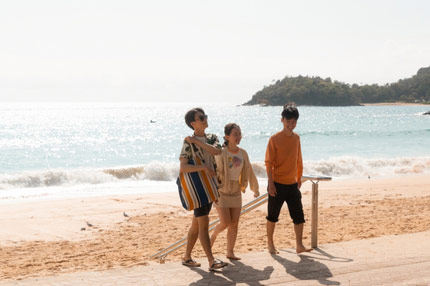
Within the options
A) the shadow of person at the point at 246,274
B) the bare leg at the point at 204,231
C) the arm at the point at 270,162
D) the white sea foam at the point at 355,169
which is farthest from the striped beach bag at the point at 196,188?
the white sea foam at the point at 355,169

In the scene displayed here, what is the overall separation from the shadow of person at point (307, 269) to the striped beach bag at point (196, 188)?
0.92m

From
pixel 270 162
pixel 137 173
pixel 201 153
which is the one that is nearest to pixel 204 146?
pixel 201 153

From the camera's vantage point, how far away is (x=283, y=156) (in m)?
5.14

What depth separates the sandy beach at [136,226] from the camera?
277 inches

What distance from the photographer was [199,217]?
4605 mm

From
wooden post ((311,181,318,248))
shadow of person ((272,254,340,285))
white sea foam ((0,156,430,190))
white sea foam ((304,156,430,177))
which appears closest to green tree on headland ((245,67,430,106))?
white sea foam ((304,156,430,177))

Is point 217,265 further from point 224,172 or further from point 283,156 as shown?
point 283,156

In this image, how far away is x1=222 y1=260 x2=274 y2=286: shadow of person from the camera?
13.8ft

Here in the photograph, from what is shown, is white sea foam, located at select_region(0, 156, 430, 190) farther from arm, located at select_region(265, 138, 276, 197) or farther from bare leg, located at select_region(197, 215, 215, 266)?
bare leg, located at select_region(197, 215, 215, 266)

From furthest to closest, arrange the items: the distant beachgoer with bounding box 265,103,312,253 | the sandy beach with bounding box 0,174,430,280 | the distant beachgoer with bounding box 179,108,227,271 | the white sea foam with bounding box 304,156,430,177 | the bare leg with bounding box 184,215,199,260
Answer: the white sea foam with bounding box 304,156,430,177 → the sandy beach with bounding box 0,174,430,280 → the distant beachgoer with bounding box 265,103,312,253 → the bare leg with bounding box 184,215,199,260 → the distant beachgoer with bounding box 179,108,227,271

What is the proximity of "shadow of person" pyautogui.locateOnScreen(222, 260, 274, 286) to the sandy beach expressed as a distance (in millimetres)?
671

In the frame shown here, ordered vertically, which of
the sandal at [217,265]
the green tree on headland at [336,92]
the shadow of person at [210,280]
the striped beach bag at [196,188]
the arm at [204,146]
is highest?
the green tree on headland at [336,92]

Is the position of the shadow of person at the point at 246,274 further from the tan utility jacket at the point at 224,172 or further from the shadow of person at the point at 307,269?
the tan utility jacket at the point at 224,172

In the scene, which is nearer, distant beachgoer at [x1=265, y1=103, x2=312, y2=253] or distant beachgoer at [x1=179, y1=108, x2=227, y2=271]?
distant beachgoer at [x1=179, y1=108, x2=227, y2=271]
